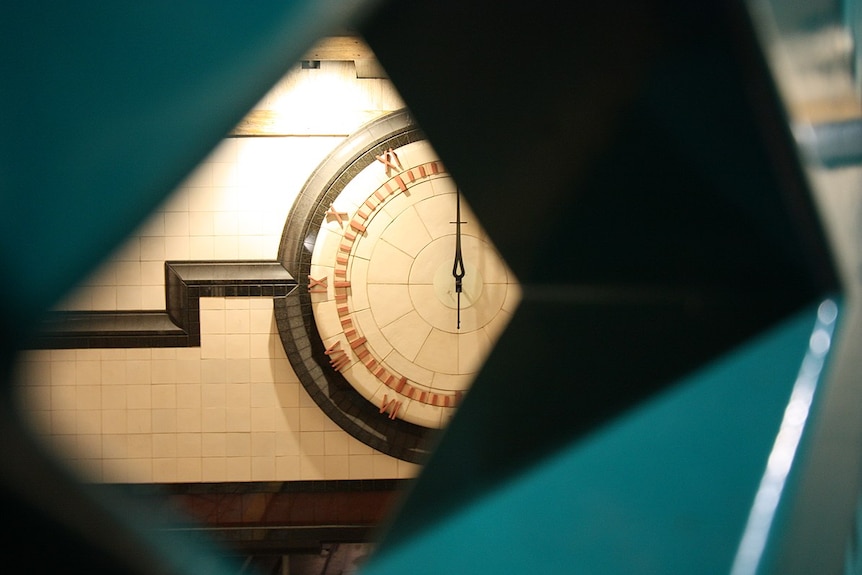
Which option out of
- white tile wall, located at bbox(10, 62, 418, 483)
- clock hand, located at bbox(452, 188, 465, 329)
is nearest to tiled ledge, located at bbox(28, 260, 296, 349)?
white tile wall, located at bbox(10, 62, 418, 483)

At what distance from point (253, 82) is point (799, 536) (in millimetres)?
168

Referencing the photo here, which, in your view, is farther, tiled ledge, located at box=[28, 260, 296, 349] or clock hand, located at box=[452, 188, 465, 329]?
tiled ledge, located at box=[28, 260, 296, 349]

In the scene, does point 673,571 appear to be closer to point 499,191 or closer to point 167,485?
point 499,191

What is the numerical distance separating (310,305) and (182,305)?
0.63 meters

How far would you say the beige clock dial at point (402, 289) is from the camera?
9.29 feet

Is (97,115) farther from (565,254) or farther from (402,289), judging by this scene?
(402,289)

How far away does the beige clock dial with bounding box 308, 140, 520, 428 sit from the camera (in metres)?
2.83

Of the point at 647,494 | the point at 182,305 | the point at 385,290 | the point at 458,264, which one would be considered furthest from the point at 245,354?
the point at 647,494

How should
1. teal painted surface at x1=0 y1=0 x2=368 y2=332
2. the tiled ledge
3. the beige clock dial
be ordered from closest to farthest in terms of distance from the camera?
teal painted surface at x1=0 y1=0 x2=368 y2=332, the beige clock dial, the tiled ledge

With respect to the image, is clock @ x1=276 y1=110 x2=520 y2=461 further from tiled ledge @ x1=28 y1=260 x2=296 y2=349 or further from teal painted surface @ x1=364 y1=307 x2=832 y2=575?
teal painted surface @ x1=364 y1=307 x2=832 y2=575

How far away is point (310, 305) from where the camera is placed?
290 centimetres

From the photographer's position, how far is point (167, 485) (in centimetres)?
300

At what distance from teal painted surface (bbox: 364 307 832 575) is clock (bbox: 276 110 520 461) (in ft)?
8.50

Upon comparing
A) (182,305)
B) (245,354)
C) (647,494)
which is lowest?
(245,354)
